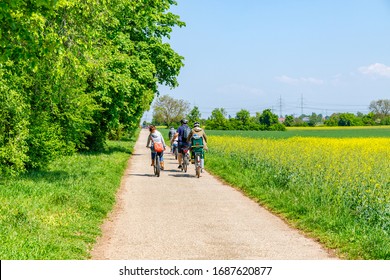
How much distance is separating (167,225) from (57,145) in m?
8.80

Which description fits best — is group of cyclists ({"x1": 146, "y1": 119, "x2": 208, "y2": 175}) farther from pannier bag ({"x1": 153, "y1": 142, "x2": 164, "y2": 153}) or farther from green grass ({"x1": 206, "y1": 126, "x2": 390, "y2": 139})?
green grass ({"x1": 206, "y1": 126, "x2": 390, "y2": 139})

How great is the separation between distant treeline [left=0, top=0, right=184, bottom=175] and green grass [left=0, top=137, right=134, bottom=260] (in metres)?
1.75

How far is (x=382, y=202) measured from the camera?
358 inches

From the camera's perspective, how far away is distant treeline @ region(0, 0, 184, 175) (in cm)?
989

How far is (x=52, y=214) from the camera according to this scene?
932cm

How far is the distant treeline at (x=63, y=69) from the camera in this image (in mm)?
9885

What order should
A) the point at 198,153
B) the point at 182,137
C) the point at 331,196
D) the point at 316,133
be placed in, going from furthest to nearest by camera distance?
the point at 316,133 → the point at 182,137 → the point at 198,153 → the point at 331,196

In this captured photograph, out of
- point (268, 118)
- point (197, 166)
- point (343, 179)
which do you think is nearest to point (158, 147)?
point (197, 166)

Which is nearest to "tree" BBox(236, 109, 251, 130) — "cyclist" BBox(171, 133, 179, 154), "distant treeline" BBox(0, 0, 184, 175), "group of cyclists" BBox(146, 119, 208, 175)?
"distant treeline" BBox(0, 0, 184, 175)

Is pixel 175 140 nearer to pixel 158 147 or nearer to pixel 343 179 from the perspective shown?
pixel 158 147

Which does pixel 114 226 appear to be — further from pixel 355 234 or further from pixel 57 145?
pixel 57 145

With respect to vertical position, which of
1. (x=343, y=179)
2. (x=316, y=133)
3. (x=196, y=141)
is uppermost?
(x=196, y=141)

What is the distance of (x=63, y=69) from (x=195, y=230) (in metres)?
5.77

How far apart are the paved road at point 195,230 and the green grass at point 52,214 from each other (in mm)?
325
